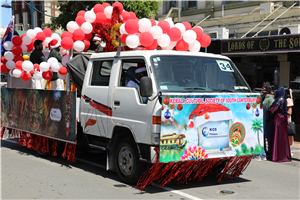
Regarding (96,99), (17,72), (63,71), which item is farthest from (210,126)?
(17,72)

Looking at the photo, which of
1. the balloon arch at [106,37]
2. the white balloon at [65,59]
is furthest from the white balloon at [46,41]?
the white balloon at [65,59]

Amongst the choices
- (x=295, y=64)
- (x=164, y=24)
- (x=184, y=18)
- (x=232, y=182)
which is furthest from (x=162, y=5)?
(x=232, y=182)

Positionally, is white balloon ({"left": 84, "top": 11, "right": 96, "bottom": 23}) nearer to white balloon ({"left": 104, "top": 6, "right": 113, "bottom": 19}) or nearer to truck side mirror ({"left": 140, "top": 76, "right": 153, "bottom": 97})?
white balloon ({"left": 104, "top": 6, "right": 113, "bottom": 19})

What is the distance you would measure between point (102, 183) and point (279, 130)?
441cm

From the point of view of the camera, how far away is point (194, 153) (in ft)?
19.2

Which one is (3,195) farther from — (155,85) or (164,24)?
(164,24)

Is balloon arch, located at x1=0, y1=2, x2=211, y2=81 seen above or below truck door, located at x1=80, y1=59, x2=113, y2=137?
above

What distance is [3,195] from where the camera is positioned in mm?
5945

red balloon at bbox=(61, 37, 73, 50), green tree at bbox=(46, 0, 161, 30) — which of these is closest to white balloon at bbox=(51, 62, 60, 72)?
red balloon at bbox=(61, 37, 73, 50)

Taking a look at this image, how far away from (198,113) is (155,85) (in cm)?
78

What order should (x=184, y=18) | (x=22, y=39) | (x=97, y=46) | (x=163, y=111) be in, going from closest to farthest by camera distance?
1. (x=163, y=111)
2. (x=97, y=46)
3. (x=22, y=39)
4. (x=184, y=18)

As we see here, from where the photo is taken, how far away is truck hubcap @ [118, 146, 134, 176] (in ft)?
21.0

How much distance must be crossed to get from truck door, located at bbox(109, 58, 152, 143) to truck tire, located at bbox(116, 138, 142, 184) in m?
0.30

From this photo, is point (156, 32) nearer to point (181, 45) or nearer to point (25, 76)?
point (181, 45)
